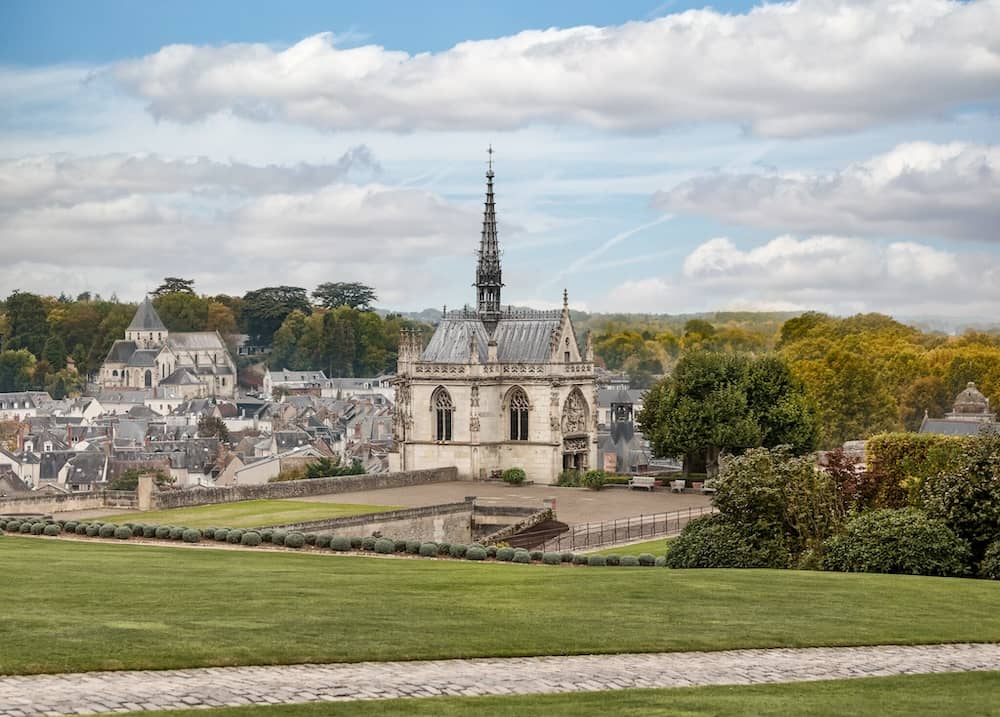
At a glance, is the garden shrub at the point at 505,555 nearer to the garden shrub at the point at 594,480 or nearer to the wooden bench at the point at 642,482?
the garden shrub at the point at 594,480

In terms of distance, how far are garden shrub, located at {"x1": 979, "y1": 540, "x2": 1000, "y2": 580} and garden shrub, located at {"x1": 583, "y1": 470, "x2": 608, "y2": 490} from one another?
105 ft

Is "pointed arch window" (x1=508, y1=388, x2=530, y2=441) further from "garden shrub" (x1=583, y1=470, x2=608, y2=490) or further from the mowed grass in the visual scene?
the mowed grass

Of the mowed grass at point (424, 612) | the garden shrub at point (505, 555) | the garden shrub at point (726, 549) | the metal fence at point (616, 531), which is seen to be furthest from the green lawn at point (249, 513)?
the garden shrub at point (726, 549)

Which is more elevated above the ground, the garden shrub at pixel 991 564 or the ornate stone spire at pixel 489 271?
the ornate stone spire at pixel 489 271

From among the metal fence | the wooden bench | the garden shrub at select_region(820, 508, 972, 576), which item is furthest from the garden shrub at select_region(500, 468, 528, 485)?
the garden shrub at select_region(820, 508, 972, 576)

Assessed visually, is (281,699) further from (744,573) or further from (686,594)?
(744,573)

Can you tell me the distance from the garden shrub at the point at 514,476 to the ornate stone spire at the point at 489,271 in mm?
6691

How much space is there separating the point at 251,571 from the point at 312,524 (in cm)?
1796

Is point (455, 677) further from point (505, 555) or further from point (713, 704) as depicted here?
point (505, 555)

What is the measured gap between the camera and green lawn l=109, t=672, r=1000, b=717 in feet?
51.8

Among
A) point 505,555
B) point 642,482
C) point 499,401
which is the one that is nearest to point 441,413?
point 499,401

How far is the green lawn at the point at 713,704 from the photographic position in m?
15.8

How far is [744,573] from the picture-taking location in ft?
95.0

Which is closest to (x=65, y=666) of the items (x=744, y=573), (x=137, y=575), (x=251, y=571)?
(x=137, y=575)
